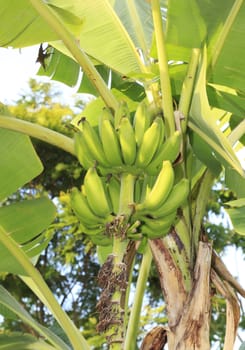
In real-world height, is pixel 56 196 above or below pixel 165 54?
above

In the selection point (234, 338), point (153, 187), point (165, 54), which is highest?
point (165, 54)

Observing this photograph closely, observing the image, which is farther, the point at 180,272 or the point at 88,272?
the point at 88,272

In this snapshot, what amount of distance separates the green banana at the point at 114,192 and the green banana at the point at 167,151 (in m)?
0.08

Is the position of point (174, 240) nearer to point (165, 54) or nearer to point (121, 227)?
point (121, 227)

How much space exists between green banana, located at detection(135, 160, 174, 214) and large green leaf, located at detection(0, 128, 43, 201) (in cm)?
35

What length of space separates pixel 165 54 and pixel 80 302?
414cm

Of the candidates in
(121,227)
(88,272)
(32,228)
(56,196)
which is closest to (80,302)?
(88,272)

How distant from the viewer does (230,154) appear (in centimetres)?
93

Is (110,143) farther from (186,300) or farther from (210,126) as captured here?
(186,300)

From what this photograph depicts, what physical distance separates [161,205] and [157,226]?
4 cm

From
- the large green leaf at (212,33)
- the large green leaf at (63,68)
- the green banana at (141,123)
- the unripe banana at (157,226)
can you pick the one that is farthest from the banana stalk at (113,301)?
the large green leaf at (63,68)

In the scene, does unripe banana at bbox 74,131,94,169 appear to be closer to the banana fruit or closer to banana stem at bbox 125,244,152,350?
the banana fruit

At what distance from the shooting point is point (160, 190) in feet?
3.45

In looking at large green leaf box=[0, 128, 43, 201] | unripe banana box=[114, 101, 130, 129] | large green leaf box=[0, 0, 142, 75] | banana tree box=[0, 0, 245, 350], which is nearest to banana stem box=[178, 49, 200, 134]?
banana tree box=[0, 0, 245, 350]
